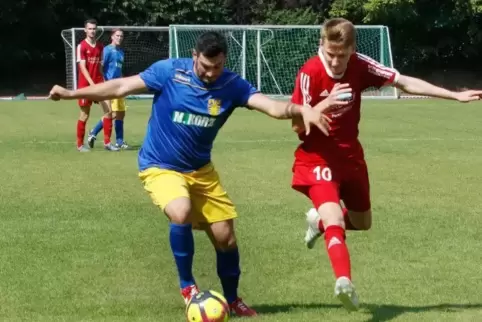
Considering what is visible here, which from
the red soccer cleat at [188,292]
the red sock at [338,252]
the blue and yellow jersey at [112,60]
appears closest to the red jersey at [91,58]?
the blue and yellow jersey at [112,60]

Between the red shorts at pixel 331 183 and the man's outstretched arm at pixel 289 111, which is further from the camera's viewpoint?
the red shorts at pixel 331 183

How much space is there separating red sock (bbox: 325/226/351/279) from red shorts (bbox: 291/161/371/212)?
24cm

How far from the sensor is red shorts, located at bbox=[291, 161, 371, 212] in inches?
248

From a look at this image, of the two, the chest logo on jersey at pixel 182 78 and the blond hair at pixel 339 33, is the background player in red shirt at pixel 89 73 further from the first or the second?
the blond hair at pixel 339 33

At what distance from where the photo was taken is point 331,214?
614cm

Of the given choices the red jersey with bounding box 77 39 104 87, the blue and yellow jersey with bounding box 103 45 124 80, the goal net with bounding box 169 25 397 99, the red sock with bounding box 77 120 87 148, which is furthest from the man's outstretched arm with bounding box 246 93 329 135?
the goal net with bounding box 169 25 397 99

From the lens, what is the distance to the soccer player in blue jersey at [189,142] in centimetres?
609

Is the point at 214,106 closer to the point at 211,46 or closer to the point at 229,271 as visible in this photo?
the point at 211,46

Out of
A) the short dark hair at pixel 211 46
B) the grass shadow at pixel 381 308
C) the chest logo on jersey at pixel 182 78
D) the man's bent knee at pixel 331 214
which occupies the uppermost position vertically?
the short dark hair at pixel 211 46

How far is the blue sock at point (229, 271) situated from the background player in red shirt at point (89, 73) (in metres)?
9.98

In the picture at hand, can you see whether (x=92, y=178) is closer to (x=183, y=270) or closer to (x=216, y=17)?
(x=183, y=270)

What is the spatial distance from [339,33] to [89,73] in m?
11.2

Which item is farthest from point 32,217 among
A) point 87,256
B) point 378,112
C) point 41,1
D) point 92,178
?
point 41,1

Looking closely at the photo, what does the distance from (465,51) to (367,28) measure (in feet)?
35.4
